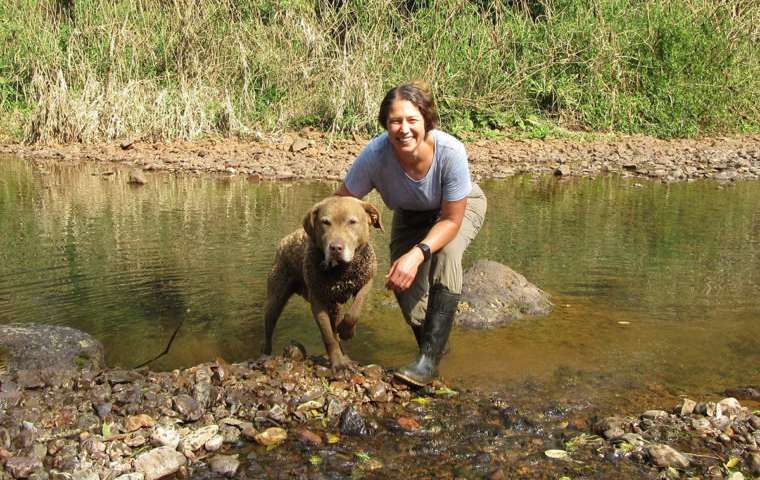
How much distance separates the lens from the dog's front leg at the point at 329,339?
4969 millimetres

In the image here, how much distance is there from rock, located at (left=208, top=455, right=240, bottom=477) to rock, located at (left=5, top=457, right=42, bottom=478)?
2.71 feet

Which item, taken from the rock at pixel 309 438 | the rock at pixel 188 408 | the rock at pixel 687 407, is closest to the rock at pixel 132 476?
the rock at pixel 188 408

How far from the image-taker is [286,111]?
16.5m

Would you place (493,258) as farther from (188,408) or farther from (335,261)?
(188,408)

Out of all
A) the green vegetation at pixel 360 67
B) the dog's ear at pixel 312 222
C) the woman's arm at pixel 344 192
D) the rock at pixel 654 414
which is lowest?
the rock at pixel 654 414

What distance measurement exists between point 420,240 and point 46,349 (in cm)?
251

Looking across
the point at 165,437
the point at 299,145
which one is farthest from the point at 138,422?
the point at 299,145

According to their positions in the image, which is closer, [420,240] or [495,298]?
[420,240]

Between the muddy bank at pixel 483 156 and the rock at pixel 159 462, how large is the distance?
32.7 ft

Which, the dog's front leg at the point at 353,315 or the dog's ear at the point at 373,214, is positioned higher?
the dog's ear at the point at 373,214

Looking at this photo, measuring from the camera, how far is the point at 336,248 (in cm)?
467

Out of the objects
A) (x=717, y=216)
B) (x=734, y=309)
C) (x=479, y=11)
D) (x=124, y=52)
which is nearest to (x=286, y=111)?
(x=124, y=52)

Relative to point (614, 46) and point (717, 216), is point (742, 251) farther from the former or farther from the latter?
point (614, 46)

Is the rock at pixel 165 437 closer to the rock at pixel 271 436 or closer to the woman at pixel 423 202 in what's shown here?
the rock at pixel 271 436
